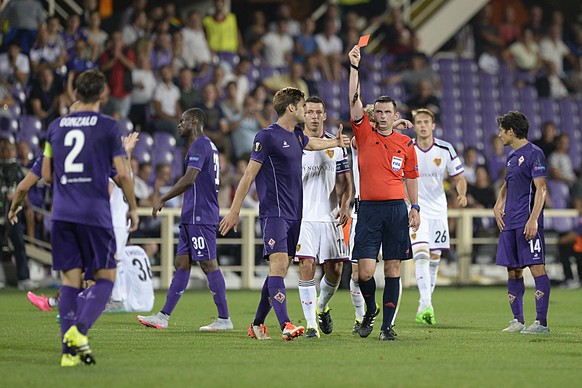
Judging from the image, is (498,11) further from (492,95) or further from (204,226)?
(204,226)

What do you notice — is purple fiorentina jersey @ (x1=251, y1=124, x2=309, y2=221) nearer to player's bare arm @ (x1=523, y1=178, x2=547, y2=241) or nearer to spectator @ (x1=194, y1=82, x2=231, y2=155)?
player's bare arm @ (x1=523, y1=178, x2=547, y2=241)

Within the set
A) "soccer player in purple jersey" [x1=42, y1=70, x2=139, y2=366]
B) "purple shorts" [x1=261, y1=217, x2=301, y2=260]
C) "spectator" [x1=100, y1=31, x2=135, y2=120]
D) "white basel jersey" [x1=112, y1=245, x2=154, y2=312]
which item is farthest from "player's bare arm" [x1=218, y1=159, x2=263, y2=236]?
"spectator" [x1=100, y1=31, x2=135, y2=120]

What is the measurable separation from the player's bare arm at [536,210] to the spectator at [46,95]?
384 inches

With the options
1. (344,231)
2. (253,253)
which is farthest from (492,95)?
(344,231)

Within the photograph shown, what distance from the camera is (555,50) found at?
25.8 meters

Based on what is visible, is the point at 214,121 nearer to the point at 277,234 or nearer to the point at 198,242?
the point at 198,242

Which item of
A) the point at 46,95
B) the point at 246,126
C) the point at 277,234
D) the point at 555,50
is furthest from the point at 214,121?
the point at 277,234

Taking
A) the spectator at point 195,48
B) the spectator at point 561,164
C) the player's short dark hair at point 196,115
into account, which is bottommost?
the player's short dark hair at point 196,115

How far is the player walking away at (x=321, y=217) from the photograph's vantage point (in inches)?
409

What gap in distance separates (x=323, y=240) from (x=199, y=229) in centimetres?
140

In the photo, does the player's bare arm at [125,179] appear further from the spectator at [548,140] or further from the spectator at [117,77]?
the spectator at [548,140]

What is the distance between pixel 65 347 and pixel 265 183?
8.91 feet

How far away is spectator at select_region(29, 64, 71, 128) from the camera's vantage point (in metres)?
18.6

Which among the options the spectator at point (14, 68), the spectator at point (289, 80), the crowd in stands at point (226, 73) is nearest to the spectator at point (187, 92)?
the crowd in stands at point (226, 73)
